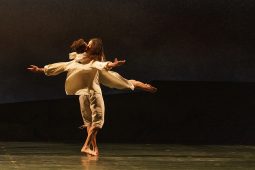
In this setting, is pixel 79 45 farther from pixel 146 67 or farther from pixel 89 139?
pixel 146 67

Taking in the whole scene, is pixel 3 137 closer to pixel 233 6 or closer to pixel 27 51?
pixel 27 51

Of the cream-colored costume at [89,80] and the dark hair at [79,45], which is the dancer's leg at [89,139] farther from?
the dark hair at [79,45]

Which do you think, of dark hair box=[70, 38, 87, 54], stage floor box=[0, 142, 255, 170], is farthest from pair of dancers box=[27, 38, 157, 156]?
stage floor box=[0, 142, 255, 170]

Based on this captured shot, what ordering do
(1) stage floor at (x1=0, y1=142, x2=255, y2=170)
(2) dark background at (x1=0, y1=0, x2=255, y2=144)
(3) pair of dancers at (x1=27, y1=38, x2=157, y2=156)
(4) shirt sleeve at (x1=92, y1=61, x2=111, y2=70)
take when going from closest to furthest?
(1) stage floor at (x1=0, y1=142, x2=255, y2=170)
(4) shirt sleeve at (x1=92, y1=61, x2=111, y2=70)
(3) pair of dancers at (x1=27, y1=38, x2=157, y2=156)
(2) dark background at (x1=0, y1=0, x2=255, y2=144)

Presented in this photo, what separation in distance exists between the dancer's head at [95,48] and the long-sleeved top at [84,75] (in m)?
0.06

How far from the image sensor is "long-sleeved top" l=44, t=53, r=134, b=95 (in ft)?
16.2

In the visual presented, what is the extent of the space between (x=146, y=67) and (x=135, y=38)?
1.32ft

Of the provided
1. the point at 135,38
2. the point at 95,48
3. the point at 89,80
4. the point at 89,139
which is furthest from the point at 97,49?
the point at 135,38

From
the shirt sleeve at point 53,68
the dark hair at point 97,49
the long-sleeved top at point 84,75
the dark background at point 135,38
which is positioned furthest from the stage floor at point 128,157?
the dark background at point 135,38

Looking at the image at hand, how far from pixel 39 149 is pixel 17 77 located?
2.28 meters

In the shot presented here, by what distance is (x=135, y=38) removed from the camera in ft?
24.8

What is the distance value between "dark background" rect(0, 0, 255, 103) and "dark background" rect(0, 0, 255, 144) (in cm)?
1

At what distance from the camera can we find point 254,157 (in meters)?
4.89

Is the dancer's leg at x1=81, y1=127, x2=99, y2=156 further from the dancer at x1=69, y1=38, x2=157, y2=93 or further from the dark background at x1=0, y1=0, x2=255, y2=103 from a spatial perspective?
the dark background at x1=0, y1=0, x2=255, y2=103
